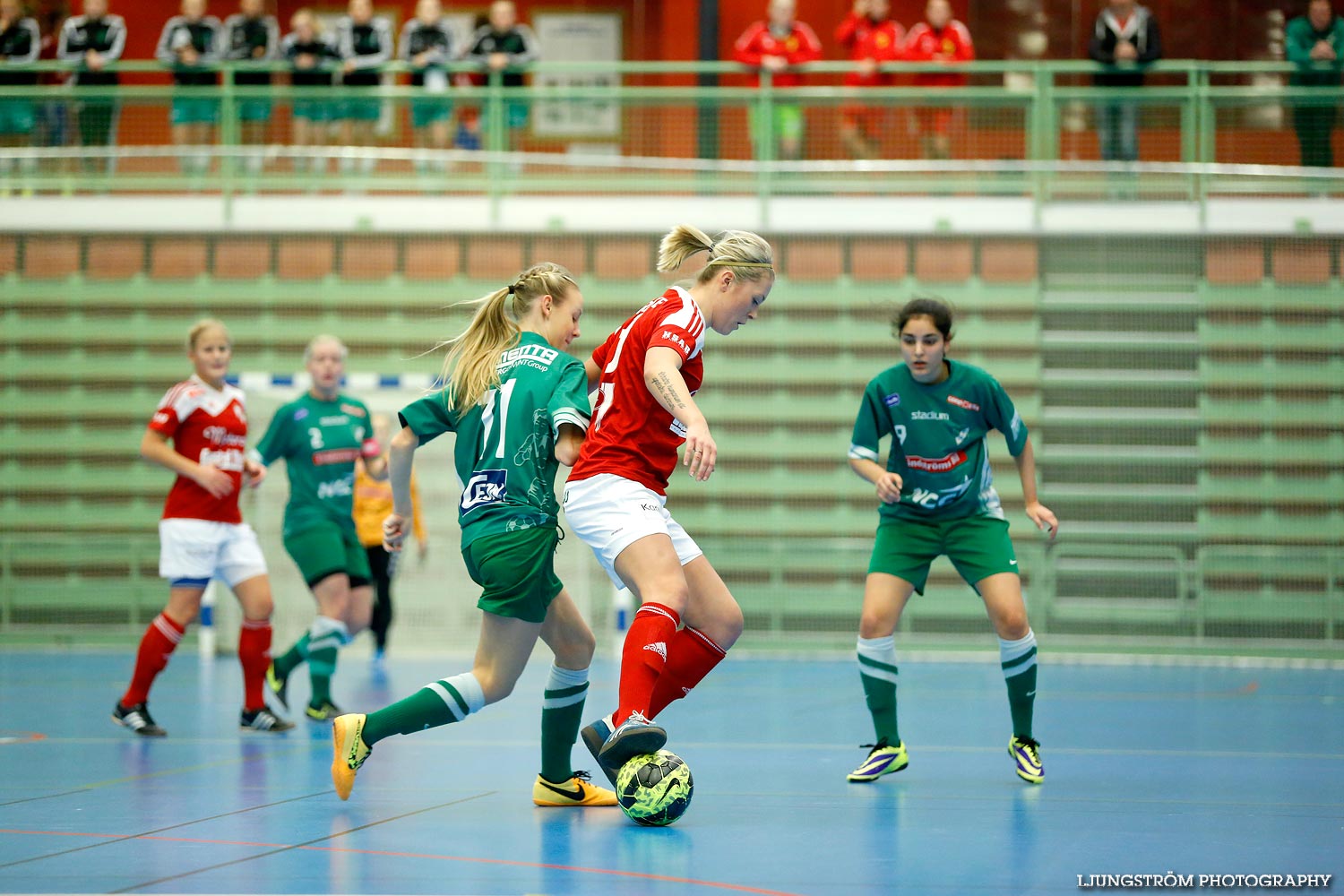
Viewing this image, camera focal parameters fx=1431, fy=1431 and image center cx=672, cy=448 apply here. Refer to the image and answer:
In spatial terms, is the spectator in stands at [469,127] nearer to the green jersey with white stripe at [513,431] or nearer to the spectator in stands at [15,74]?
the spectator in stands at [15,74]

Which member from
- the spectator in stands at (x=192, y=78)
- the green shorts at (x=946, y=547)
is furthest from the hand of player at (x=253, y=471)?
the spectator in stands at (x=192, y=78)

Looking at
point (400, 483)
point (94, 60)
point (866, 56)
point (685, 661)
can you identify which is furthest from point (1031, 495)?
point (94, 60)

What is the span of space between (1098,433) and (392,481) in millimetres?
8877

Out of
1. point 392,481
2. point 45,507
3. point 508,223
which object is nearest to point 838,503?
point 508,223

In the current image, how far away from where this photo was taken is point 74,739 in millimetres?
6766

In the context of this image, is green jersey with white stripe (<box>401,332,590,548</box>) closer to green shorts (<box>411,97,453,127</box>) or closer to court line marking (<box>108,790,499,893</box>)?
court line marking (<box>108,790,499,893</box>)

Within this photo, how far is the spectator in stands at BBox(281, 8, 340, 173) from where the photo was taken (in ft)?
40.8

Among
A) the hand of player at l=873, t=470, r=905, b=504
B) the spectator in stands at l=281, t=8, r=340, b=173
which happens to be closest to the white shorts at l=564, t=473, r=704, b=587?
the hand of player at l=873, t=470, r=905, b=504

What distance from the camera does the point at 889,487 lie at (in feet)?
18.3

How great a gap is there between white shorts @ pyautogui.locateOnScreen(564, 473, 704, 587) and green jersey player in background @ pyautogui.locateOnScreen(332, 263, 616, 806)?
0.37 ft

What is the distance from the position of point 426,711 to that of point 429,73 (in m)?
9.12

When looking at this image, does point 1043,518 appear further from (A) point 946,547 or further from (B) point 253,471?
(B) point 253,471

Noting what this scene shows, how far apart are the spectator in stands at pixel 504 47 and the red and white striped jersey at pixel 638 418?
8.11 meters

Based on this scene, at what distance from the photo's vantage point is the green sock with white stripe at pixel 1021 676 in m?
5.65
